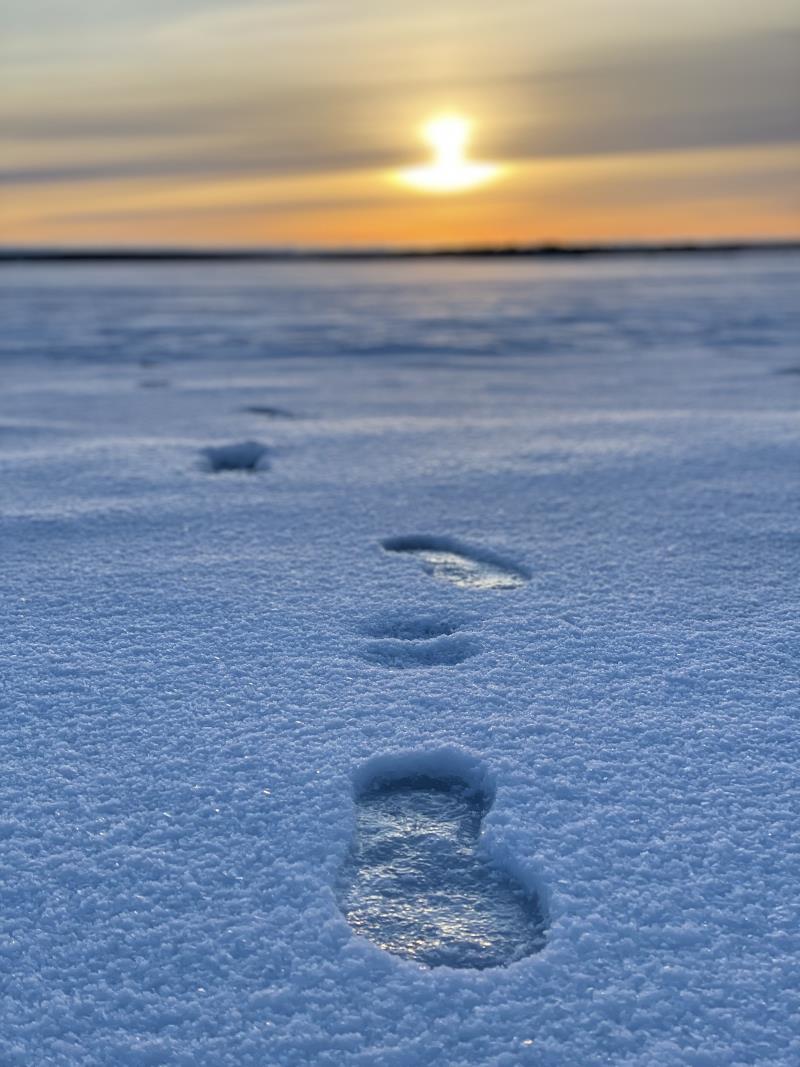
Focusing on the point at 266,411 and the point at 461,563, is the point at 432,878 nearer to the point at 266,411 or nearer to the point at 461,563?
the point at 461,563

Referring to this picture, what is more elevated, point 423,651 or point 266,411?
point 266,411

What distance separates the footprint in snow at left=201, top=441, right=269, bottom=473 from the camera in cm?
341

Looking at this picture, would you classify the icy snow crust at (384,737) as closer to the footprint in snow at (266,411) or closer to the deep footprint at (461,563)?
the deep footprint at (461,563)

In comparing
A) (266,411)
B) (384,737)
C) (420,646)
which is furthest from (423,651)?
(266,411)

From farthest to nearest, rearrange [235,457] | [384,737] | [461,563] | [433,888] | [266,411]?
[266,411]
[235,457]
[461,563]
[384,737]
[433,888]

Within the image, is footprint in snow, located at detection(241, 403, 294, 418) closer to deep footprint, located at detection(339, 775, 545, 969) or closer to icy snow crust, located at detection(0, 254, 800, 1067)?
icy snow crust, located at detection(0, 254, 800, 1067)

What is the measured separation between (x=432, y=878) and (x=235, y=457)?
247cm

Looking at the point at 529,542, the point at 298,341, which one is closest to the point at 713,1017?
the point at 529,542

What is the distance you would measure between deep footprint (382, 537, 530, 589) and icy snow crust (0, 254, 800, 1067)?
0.07 ft

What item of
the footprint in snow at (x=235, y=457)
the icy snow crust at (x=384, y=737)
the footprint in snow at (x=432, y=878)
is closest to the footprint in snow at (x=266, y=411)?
the icy snow crust at (x=384, y=737)

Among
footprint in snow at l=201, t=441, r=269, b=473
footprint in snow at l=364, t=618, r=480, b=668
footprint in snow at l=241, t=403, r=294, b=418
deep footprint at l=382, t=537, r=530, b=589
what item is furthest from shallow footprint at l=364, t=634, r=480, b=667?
footprint in snow at l=241, t=403, r=294, b=418

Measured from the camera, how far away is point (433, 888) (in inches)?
46.1

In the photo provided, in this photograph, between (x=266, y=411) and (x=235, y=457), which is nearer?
(x=235, y=457)

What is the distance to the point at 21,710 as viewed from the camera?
61.1 inches
